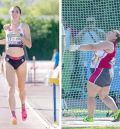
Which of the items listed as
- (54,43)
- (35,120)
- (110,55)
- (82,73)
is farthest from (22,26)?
(54,43)

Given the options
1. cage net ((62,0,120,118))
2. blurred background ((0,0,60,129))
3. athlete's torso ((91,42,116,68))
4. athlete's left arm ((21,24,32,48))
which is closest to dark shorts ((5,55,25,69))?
blurred background ((0,0,60,129))

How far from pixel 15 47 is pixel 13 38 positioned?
20 centimetres

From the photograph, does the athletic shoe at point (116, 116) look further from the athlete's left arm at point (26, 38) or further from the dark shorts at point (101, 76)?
the athlete's left arm at point (26, 38)

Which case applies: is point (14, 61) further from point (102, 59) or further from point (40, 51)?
point (40, 51)

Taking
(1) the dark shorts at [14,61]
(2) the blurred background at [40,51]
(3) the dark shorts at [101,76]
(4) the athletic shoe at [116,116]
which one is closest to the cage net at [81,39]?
(2) the blurred background at [40,51]

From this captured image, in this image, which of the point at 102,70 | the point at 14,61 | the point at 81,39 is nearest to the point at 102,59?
the point at 102,70

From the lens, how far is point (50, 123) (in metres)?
14.6

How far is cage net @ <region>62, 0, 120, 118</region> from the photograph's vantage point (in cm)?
1346

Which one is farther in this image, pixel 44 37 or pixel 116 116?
pixel 44 37

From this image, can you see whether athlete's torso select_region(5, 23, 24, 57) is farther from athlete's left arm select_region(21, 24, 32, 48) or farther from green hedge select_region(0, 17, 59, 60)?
green hedge select_region(0, 17, 59, 60)

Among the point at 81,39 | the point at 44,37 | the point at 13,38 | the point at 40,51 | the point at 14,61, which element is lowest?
the point at 40,51

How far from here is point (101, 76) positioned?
1285 cm

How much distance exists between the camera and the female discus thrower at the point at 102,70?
12555 millimetres

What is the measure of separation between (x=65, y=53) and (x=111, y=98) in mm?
1335
